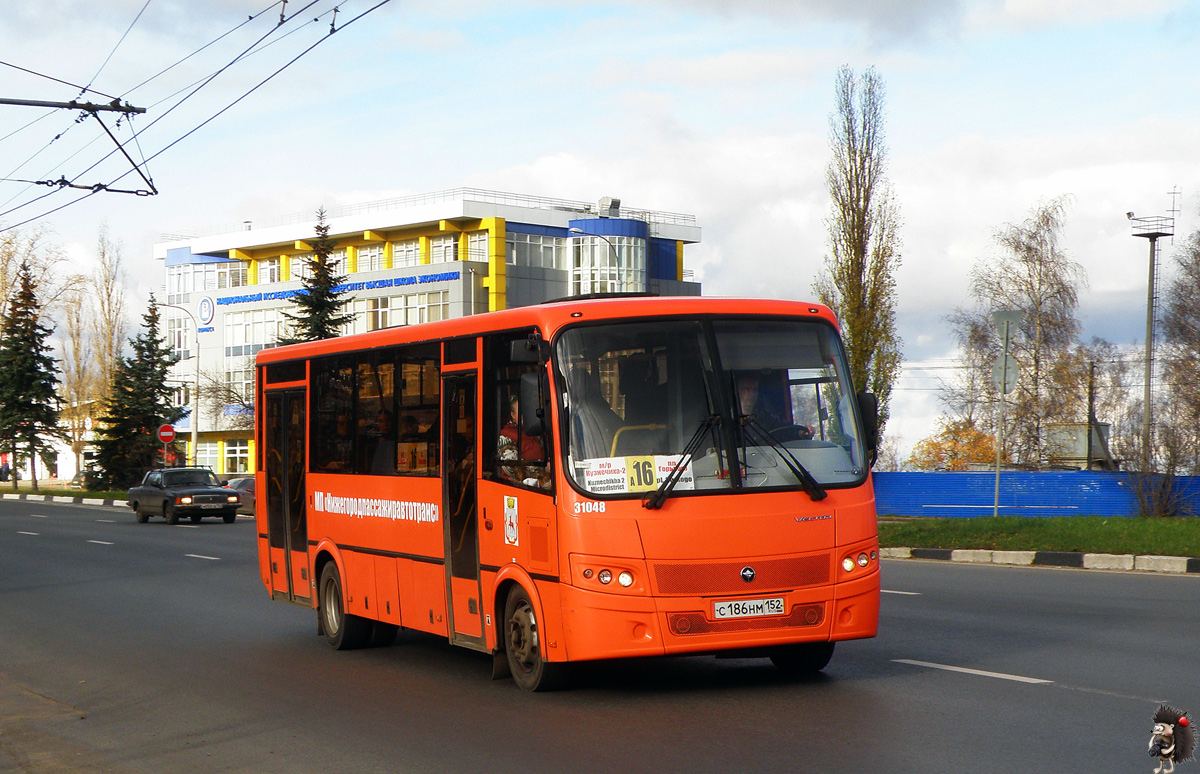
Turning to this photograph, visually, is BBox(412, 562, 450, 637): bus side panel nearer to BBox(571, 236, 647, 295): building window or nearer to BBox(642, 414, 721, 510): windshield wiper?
BBox(642, 414, 721, 510): windshield wiper

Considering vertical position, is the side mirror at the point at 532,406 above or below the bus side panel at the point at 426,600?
above

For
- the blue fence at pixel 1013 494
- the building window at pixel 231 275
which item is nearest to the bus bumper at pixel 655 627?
the blue fence at pixel 1013 494

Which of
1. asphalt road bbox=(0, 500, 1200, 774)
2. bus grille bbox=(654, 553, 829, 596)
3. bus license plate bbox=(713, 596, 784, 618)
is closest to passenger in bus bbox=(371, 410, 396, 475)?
asphalt road bbox=(0, 500, 1200, 774)

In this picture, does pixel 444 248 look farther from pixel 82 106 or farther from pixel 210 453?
pixel 82 106

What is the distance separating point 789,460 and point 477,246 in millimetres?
76039

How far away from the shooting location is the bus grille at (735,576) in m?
8.35

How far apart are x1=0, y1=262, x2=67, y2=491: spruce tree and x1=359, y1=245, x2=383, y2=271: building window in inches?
819

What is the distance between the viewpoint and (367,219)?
87.2 meters

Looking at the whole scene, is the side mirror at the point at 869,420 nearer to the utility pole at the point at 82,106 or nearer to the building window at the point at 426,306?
the utility pole at the point at 82,106

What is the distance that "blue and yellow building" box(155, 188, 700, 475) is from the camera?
82.9 m

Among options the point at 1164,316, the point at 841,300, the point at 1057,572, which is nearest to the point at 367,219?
the point at 841,300

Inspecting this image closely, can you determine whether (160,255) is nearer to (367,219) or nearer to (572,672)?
(367,219)

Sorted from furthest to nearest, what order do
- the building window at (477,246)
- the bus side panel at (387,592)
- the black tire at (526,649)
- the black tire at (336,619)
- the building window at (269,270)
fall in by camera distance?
the building window at (269,270) → the building window at (477,246) → the black tire at (336,619) → the bus side panel at (387,592) → the black tire at (526,649)

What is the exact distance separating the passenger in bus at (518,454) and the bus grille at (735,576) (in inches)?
39.3
